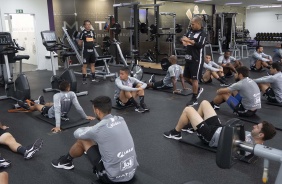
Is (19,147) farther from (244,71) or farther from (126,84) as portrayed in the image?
(244,71)

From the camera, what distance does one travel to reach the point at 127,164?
6.48ft

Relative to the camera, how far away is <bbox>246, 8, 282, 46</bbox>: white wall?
15805 mm

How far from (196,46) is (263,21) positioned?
46.9 ft

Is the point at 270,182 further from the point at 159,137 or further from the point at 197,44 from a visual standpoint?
the point at 197,44

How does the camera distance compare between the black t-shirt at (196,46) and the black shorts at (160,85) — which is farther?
the black shorts at (160,85)

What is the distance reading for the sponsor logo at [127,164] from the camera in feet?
6.40

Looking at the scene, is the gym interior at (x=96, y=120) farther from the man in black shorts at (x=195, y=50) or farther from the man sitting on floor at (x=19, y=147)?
the man in black shorts at (x=195, y=50)

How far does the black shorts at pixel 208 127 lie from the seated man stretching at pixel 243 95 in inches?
42.9

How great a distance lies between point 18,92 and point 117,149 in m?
3.23

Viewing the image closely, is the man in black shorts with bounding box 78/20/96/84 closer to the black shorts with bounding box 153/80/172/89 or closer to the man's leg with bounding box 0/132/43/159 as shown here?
the black shorts with bounding box 153/80/172/89

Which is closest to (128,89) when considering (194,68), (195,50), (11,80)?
(194,68)

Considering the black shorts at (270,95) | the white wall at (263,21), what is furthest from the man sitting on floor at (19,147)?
the white wall at (263,21)

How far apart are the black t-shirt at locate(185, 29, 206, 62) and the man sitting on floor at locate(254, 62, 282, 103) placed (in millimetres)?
969

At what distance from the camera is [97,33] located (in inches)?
374
